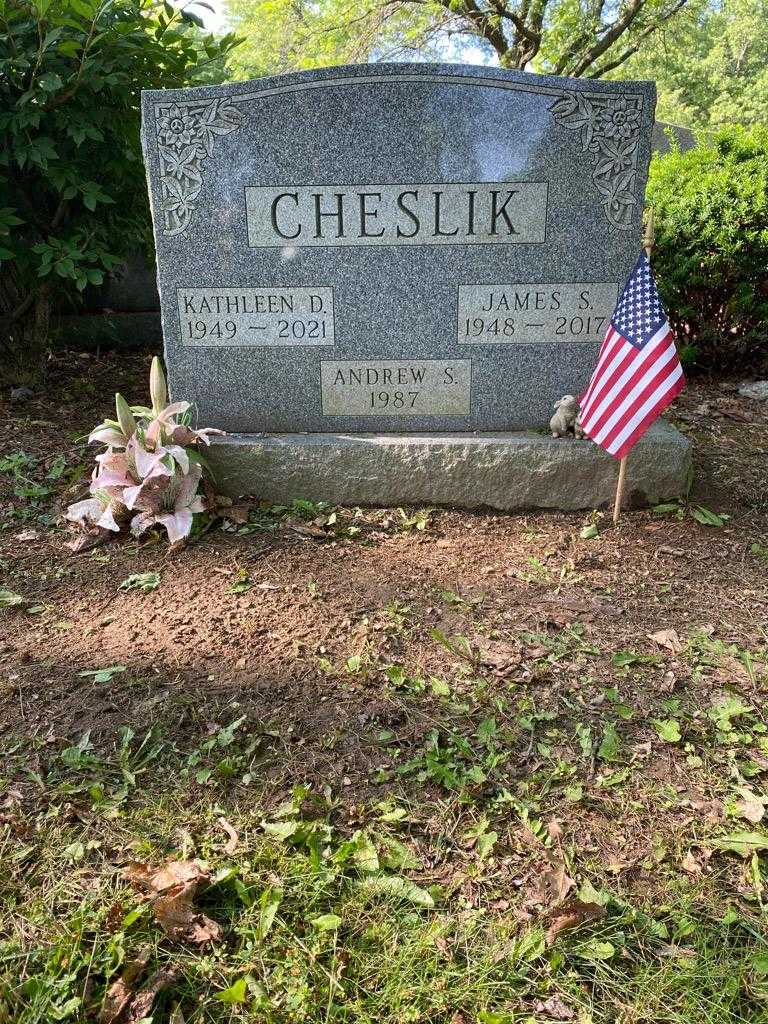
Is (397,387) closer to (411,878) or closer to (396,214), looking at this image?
(396,214)

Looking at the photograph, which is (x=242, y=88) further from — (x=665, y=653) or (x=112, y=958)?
(x=112, y=958)

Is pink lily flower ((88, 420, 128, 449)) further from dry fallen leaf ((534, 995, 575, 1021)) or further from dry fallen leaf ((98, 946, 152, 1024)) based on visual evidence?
dry fallen leaf ((534, 995, 575, 1021))

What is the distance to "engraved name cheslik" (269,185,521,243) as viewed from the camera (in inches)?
139

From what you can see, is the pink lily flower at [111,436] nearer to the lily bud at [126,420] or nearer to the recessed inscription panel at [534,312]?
the lily bud at [126,420]

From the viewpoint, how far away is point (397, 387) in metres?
3.80

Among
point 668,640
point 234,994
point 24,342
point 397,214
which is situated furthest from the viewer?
point 24,342

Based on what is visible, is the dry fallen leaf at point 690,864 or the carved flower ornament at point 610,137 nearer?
→ the dry fallen leaf at point 690,864

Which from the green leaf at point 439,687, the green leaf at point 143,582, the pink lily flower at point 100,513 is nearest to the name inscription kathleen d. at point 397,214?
the pink lily flower at point 100,513

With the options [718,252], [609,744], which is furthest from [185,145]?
[718,252]

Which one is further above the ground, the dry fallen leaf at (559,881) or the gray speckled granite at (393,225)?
the gray speckled granite at (393,225)

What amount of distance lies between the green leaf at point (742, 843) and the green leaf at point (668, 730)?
13.6 inches

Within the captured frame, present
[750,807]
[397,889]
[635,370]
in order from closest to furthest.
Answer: [397,889] → [750,807] → [635,370]

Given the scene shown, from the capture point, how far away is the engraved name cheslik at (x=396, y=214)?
3.54 meters

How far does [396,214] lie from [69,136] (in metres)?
2.01
